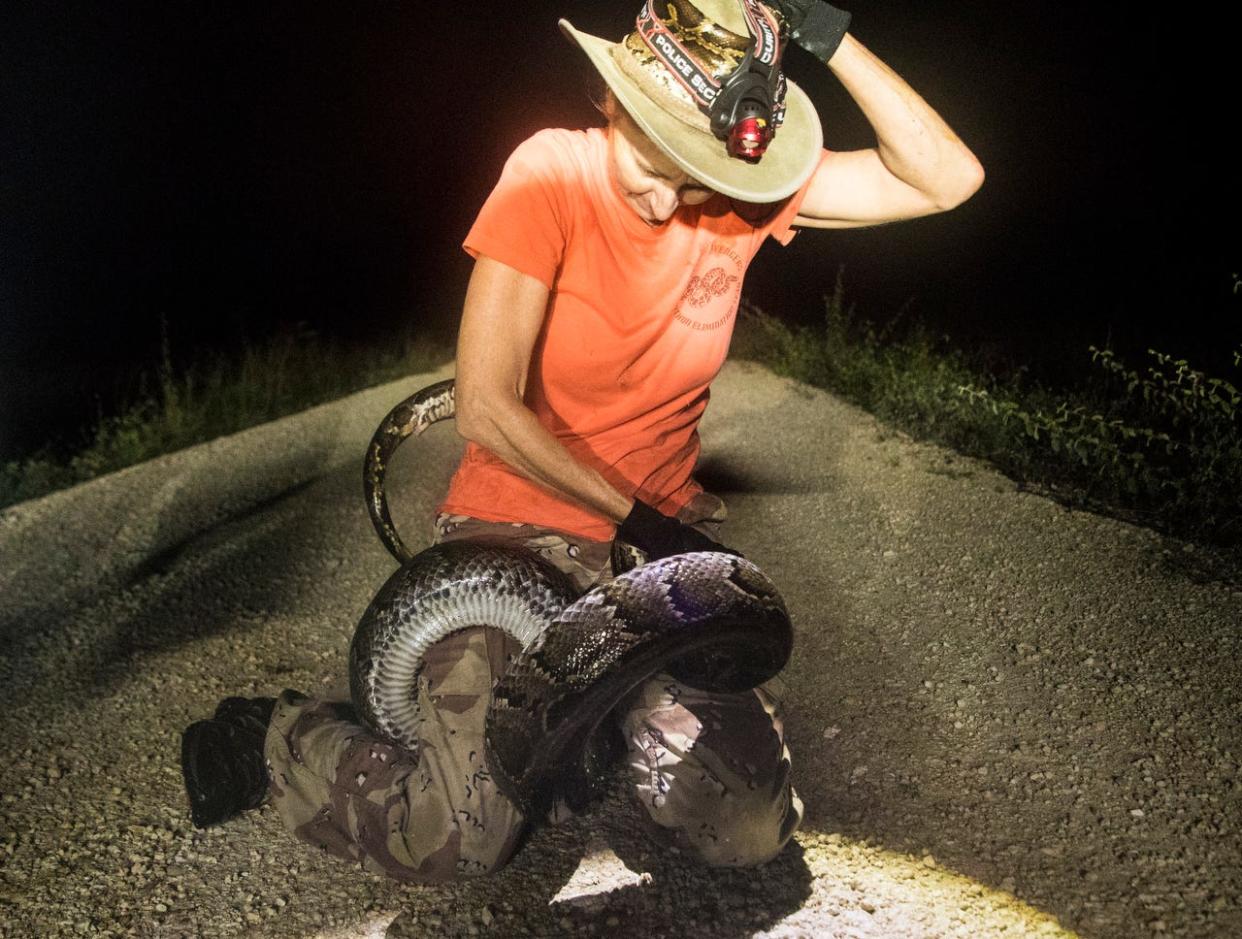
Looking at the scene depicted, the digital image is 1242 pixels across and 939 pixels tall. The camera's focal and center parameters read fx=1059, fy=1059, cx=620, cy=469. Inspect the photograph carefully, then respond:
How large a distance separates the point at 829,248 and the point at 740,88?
10.4m

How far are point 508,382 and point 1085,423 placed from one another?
11.1ft

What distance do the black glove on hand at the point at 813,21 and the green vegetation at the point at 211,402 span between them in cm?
499

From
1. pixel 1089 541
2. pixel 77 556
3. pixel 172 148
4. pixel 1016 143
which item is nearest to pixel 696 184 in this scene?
pixel 1089 541

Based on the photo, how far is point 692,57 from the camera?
241cm

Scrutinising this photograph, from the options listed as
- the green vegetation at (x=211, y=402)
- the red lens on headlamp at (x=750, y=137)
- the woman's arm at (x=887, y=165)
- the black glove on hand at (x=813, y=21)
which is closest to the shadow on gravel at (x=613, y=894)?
the red lens on headlamp at (x=750, y=137)

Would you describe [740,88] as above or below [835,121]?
above

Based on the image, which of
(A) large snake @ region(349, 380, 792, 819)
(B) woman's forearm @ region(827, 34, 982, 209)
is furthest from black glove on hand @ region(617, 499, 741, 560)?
(B) woman's forearm @ region(827, 34, 982, 209)

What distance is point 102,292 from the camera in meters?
15.5

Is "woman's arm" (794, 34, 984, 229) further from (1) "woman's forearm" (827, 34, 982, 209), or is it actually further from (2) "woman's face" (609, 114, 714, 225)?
(2) "woman's face" (609, 114, 714, 225)

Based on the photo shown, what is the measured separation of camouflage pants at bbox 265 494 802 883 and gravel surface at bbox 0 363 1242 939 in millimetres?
88

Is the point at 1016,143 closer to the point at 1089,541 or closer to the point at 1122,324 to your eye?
the point at 1122,324

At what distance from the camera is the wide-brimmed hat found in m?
2.36

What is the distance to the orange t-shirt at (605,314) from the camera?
266 centimetres

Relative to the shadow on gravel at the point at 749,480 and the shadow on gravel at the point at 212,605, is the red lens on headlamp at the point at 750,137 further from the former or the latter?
the shadow on gravel at the point at 749,480
